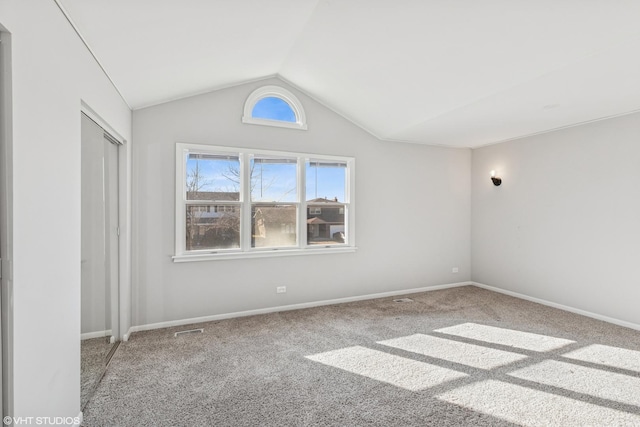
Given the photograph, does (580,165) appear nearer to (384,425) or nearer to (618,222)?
(618,222)

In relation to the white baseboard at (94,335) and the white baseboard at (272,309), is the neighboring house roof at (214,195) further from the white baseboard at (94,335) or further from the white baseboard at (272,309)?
the white baseboard at (94,335)

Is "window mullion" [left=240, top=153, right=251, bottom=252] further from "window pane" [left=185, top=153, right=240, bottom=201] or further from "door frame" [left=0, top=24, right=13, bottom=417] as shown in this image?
"door frame" [left=0, top=24, right=13, bottom=417]

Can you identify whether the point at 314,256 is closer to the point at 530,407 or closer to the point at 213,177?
the point at 213,177

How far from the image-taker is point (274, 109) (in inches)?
170

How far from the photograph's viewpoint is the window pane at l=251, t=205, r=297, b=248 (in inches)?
168

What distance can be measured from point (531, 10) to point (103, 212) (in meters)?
3.69

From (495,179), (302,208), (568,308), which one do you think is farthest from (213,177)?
(568,308)

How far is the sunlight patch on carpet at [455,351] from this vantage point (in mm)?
2848

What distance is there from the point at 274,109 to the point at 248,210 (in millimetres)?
1443

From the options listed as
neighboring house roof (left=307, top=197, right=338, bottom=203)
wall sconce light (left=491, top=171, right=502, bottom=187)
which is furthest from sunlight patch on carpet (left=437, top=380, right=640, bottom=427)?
wall sconce light (left=491, top=171, right=502, bottom=187)

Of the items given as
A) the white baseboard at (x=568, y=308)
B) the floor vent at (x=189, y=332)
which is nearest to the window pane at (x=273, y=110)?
the floor vent at (x=189, y=332)

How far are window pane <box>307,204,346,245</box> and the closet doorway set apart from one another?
239cm

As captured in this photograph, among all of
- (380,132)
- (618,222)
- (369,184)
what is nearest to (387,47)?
(380,132)

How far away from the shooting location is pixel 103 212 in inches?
109
